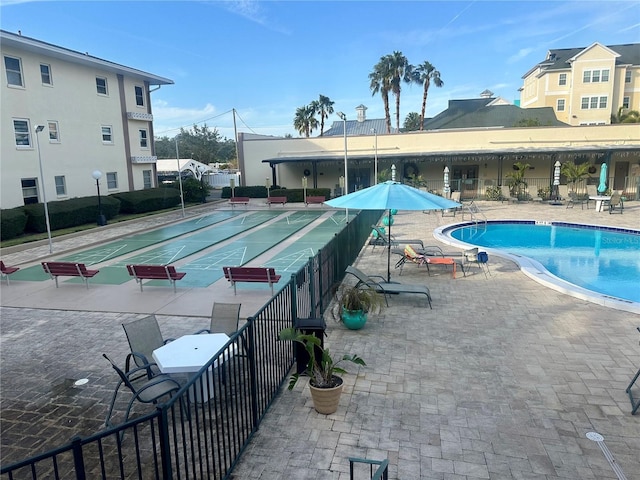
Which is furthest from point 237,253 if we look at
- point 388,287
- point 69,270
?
point 388,287

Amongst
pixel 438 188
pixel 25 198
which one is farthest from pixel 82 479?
pixel 438 188

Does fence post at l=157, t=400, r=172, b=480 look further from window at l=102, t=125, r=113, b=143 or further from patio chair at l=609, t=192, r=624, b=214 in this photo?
window at l=102, t=125, r=113, b=143

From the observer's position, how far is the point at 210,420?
13.5ft

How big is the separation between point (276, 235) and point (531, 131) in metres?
24.0

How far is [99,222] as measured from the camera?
77.3 feet

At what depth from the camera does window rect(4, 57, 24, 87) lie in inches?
870

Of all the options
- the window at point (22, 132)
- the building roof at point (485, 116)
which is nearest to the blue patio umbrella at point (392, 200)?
the window at point (22, 132)

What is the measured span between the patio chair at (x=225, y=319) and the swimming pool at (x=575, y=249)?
7.87 metres

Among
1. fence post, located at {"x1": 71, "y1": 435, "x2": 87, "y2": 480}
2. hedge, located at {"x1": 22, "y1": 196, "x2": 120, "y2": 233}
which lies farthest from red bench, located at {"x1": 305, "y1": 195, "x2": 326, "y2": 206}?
fence post, located at {"x1": 71, "y1": 435, "x2": 87, "y2": 480}

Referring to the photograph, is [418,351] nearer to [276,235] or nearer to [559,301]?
[559,301]

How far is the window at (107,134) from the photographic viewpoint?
28531 mm

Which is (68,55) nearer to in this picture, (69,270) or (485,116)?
(69,270)

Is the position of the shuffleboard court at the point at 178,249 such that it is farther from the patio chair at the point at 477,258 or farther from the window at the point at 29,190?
the window at the point at 29,190

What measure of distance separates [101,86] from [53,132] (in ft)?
18.4
